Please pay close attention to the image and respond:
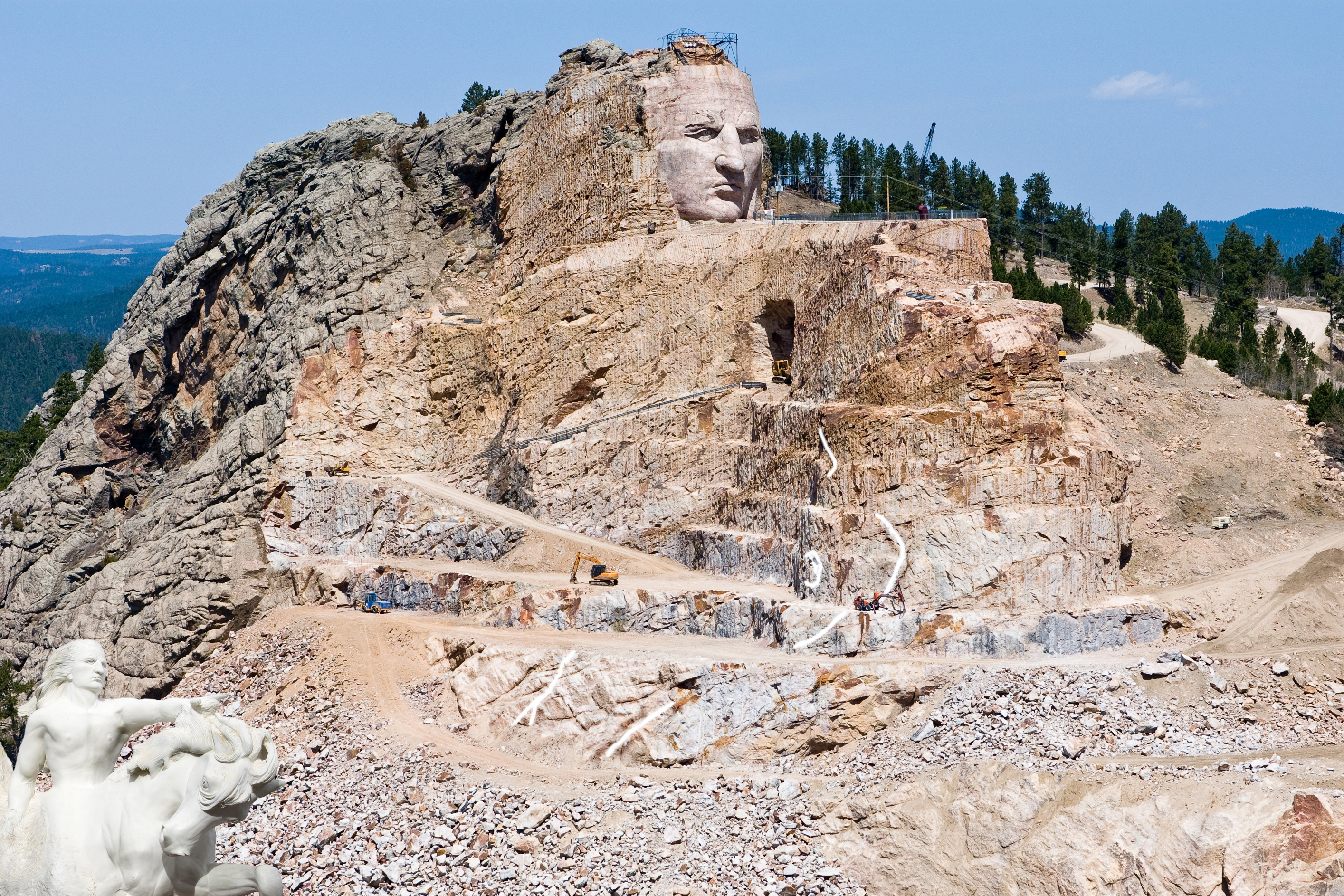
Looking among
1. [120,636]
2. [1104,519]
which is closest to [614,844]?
[1104,519]

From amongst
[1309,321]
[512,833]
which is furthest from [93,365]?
[1309,321]

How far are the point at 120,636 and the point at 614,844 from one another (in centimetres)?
2916

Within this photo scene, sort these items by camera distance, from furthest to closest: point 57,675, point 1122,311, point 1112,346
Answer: point 1122,311, point 1112,346, point 57,675

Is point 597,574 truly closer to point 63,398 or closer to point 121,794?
point 121,794

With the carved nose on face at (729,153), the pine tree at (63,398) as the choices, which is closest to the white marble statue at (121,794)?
the carved nose on face at (729,153)

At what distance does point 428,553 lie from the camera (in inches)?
2099

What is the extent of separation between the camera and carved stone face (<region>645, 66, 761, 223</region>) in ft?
176

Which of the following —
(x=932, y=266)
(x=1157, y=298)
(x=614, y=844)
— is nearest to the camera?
(x=614, y=844)

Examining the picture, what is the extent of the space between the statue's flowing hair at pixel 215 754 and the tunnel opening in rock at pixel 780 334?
39.6 m

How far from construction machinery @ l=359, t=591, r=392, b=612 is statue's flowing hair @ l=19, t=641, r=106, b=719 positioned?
3796 centimetres

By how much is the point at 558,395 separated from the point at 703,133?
11.8 meters

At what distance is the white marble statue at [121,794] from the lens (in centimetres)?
1167

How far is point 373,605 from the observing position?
164ft

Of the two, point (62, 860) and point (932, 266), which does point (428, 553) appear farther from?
point (62, 860)
